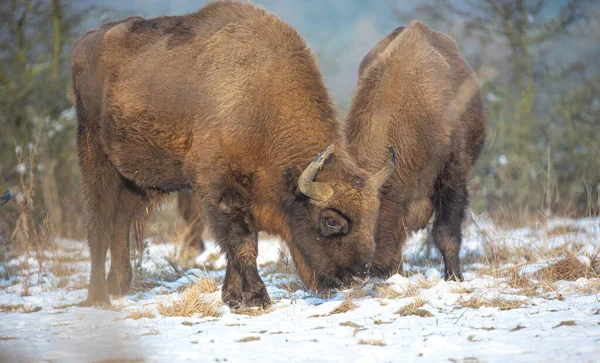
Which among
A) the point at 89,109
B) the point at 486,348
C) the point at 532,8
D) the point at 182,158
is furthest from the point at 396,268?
the point at 532,8

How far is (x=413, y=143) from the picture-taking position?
7.20 metres

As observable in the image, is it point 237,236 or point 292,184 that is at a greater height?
point 292,184

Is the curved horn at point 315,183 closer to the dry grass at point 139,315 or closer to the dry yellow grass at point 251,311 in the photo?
the dry yellow grass at point 251,311

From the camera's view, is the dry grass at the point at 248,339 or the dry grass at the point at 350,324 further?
the dry grass at the point at 350,324

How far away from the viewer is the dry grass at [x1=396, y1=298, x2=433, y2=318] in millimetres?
5055

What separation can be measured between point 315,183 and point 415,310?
1355 mm

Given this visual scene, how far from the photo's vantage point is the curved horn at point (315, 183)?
5617 millimetres

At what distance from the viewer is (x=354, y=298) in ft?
19.9

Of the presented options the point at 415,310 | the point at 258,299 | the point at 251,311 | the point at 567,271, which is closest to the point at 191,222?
the point at 258,299

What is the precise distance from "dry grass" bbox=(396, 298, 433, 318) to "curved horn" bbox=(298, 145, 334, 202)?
115 centimetres

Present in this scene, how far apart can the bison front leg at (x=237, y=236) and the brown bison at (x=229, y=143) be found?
0.03 feet

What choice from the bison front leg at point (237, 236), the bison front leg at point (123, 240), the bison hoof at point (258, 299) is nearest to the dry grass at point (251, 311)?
the bison hoof at point (258, 299)

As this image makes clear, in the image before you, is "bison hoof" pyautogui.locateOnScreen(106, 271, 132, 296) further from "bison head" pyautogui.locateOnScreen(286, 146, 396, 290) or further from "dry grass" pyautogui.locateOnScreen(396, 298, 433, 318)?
"dry grass" pyautogui.locateOnScreen(396, 298, 433, 318)

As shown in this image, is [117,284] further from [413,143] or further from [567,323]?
[567,323]
